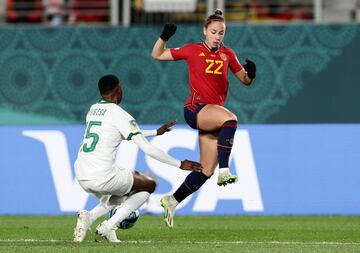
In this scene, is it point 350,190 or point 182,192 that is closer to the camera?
point 182,192

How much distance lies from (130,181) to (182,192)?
49.5 inches

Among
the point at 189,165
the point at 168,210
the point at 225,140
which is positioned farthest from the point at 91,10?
the point at 189,165

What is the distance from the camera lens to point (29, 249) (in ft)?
31.9

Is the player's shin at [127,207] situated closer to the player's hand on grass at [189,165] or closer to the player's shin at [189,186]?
the player's hand on grass at [189,165]

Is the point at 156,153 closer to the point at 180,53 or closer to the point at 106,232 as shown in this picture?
the point at 106,232

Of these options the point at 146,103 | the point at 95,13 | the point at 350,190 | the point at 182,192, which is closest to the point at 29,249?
the point at 182,192

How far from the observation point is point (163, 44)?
11.6 meters

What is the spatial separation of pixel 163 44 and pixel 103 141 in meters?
1.72

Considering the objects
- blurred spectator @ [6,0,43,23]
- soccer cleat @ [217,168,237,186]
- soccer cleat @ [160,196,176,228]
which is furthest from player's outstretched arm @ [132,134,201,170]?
blurred spectator @ [6,0,43,23]

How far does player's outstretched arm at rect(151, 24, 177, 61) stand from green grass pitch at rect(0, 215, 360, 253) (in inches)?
70.9

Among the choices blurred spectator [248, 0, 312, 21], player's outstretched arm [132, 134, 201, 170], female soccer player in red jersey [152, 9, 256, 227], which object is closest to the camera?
player's outstretched arm [132, 134, 201, 170]

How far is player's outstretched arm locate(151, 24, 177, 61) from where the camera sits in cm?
1130

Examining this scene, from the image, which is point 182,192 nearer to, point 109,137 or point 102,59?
point 109,137

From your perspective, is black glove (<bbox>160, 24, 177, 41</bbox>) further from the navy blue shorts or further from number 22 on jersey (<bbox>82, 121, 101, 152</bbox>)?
number 22 on jersey (<bbox>82, 121, 101, 152</bbox>)
